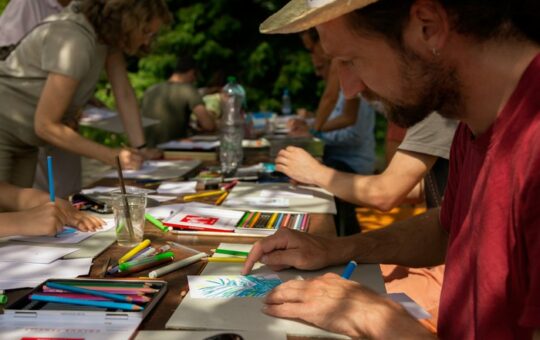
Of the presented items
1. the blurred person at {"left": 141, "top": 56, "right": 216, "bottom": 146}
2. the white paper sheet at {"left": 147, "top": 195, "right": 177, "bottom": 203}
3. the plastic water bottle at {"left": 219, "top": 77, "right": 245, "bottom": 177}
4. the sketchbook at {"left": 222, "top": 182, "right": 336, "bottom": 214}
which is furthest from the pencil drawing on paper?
the blurred person at {"left": 141, "top": 56, "right": 216, "bottom": 146}

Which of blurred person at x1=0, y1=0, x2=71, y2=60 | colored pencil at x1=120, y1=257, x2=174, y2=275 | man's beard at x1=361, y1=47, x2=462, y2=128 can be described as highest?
blurred person at x1=0, y1=0, x2=71, y2=60

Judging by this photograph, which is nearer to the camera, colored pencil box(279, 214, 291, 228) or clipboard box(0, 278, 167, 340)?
clipboard box(0, 278, 167, 340)

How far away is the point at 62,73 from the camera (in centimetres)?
279

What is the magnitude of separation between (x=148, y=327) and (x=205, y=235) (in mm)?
720

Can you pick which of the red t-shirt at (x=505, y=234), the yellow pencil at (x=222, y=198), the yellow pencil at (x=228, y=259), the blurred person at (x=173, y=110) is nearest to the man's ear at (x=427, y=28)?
the red t-shirt at (x=505, y=234)

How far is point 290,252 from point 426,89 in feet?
1.73

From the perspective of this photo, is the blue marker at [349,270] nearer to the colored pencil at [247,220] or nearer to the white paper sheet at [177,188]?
the colored pencil at [247,220]

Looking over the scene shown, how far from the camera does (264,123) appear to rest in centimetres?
565

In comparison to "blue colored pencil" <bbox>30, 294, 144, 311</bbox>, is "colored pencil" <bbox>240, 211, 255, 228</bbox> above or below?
below

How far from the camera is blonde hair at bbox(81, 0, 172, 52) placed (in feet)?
9.93

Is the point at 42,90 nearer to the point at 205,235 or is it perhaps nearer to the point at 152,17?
the point at 152,17

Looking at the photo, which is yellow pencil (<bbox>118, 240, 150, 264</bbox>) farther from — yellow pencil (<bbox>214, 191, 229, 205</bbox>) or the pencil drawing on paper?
yellow pencil (<bbox>214, 191, 229, 205</bbox>)

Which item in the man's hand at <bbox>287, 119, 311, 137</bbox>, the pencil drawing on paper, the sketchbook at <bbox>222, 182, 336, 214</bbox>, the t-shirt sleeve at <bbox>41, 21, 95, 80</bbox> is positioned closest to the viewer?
the pencil drawing on paper

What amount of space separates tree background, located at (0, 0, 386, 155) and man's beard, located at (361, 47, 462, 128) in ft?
30.9
